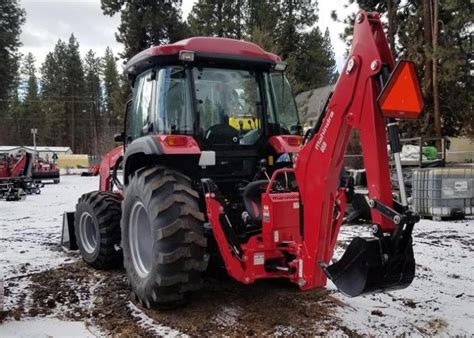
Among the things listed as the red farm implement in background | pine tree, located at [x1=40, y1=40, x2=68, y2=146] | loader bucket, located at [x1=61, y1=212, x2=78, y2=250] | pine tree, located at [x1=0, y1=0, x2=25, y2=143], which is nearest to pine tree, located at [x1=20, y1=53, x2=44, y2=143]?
pine tree, located at [x1=40, y1=40, x2=68, y2=146]

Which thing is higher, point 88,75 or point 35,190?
point 88,75

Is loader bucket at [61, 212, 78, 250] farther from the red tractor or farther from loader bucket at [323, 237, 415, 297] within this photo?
loader bucket at [323, 237, 415, 297]

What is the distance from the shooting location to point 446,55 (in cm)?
1695

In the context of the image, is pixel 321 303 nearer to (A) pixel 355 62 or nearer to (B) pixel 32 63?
(A) pixel 355 62

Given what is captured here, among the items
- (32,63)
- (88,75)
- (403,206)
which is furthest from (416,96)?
(32,63)

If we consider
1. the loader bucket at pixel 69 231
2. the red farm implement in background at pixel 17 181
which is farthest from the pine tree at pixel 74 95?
the loader bucket at pixel 69 231

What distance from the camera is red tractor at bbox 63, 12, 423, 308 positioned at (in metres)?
3.56

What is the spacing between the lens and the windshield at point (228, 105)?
5.01m

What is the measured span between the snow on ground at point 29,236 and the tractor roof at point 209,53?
10.5 ft

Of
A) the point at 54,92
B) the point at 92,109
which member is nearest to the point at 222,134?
the point at 54,92

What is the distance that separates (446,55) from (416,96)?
15109mm

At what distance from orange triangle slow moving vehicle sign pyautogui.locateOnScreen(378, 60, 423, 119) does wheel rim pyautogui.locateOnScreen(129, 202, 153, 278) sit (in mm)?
2535

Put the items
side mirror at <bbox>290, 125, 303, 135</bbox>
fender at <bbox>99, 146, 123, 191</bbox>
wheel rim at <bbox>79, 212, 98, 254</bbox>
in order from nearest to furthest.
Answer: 1. side mirror at <bbox>290, 125, 303, 135</bbox>
2. wheel rim at <bbox>79, 212, 98, 254</bbox>
3. fender at <bbox>99, 146, 123, 191</bbox>

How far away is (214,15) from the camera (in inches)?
1355
